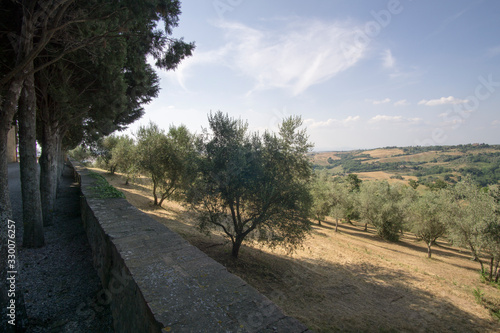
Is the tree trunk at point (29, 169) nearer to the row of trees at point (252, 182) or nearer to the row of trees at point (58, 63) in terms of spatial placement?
the row of trees at point (58, 63)

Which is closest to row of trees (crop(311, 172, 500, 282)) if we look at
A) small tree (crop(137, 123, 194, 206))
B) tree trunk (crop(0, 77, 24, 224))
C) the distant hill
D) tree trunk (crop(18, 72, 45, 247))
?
tree trunk (crop(0, 77, 24, 224))

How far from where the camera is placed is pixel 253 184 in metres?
7.65

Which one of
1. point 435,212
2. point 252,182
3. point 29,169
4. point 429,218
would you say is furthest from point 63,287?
point 435,212

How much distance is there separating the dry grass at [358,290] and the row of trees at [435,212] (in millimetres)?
2653

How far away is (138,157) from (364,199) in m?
24.3

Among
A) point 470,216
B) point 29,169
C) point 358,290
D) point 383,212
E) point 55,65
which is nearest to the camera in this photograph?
point 29,169

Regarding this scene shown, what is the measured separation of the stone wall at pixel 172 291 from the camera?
1888mm

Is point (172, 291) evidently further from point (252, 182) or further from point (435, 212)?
point (435, 212)

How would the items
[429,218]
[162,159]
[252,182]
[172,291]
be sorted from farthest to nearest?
1. [429,218]
2. [162,159]
3. [252,182]
4. [172,291]

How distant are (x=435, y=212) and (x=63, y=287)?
81.0ft

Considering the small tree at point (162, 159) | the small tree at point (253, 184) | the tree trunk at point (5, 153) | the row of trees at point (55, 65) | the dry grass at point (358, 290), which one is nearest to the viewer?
the tree trunk at point (5, 153)

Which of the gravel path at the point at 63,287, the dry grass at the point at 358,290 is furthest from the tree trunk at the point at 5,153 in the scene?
the dry grass at the point at 358,290

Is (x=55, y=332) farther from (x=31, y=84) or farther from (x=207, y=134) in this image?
(x=207, y=134)

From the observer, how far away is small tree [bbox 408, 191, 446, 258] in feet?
60.1
